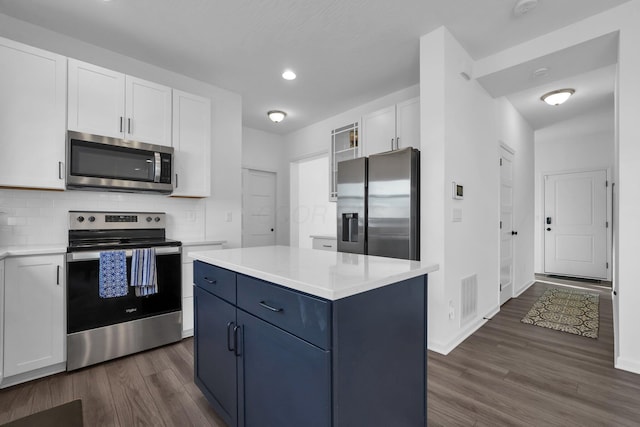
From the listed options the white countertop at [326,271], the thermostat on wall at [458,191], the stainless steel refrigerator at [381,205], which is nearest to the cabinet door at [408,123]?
the stainless steel refrigerator at [381,205]

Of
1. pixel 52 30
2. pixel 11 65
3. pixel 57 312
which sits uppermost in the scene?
pixel 52 30

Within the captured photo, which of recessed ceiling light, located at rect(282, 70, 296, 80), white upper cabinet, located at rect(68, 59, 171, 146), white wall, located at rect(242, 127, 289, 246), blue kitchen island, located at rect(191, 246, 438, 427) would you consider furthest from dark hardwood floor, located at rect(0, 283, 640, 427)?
white wall, located at rect(242, 127, 289, 246)

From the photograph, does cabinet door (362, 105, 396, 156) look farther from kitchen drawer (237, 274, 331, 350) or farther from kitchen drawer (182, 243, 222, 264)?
kitchen drawer (237, 274, 331, 350)

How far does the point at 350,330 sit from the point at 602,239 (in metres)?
6.61

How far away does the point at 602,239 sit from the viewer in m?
5.39

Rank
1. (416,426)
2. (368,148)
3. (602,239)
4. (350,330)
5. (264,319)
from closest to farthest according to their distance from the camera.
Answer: (350,330), (264,319), (416,426), (368,148), (602,239)

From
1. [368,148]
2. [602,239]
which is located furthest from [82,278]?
[602,239]

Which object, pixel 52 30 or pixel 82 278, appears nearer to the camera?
pixel 82 278

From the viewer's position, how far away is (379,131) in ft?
12.2

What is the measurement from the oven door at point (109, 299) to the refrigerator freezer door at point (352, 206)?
165cm

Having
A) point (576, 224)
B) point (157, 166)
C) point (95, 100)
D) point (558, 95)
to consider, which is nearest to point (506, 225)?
point (558, 95)

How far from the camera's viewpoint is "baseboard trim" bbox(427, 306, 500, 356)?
8.36 ft

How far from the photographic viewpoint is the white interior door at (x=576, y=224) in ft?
17.7

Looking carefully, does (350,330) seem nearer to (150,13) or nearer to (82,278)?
(82,278)
